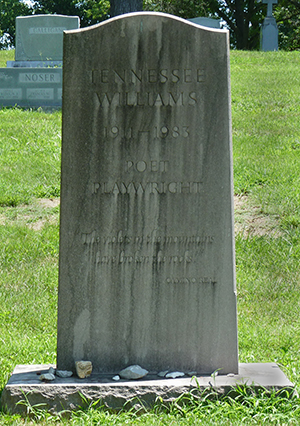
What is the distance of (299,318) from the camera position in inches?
170

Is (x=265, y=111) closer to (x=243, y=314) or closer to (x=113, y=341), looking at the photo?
(x=243, y=314)

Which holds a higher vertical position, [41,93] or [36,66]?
[36,66]

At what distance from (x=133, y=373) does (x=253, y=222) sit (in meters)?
3.31

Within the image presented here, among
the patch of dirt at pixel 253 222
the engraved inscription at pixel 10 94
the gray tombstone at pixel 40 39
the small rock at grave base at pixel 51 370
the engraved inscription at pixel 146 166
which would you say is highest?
the gray tombstone at pixel 40 39

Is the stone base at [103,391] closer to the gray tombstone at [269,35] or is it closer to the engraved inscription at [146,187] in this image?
the engraved inscription at [146,187]

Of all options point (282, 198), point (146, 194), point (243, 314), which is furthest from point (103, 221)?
point (282, 198)

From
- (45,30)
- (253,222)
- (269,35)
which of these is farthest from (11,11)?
(253,222)

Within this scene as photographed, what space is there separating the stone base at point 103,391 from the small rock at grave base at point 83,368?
0.25 feet

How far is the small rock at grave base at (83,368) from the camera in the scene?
326 centimetres

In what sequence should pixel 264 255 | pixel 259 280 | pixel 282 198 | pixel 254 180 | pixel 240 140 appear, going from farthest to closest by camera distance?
pixel 240 140
pixel 254 180
pixel 282 198
pixel 264 255
pixel 259 280

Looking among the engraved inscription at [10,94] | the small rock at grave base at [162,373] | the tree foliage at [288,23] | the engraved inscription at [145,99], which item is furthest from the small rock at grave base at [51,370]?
the tree foliage at [288,23]

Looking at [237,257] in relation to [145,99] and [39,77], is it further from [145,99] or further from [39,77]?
[39,77]

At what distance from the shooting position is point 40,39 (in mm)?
12828

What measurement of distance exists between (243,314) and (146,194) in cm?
169
